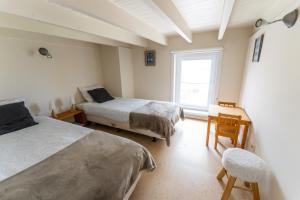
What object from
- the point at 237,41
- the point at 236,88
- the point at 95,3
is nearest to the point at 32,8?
the point at 95,3

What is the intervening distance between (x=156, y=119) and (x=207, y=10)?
5.87ft

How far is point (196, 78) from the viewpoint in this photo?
3416mm

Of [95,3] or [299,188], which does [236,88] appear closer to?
[299,188]

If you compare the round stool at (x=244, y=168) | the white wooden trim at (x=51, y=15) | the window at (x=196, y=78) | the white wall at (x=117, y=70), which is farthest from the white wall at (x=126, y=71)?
the round stool at (x=244, y=168)

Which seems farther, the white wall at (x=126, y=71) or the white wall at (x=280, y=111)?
the white wall at (x=126, y=71)

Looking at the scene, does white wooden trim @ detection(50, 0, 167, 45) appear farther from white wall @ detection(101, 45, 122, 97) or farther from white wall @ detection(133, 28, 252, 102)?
white wall @ detection(101, 45, 122, 97)

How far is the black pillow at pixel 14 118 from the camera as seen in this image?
177 cm

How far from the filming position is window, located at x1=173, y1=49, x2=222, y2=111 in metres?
3.15

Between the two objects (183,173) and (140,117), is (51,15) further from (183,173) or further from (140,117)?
(183,173)

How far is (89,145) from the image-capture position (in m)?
1.42

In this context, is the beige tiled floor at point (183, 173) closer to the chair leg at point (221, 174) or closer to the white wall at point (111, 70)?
the chair leg at point (221, 174)

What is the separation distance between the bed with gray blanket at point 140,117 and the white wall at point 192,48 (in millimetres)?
1124

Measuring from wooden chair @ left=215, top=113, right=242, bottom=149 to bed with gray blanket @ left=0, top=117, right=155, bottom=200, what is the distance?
130cm

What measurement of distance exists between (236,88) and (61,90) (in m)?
3.84
